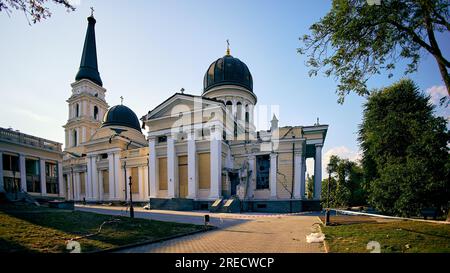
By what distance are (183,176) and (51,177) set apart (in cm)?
1597

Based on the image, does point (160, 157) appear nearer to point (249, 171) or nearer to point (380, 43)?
point (249, 171)

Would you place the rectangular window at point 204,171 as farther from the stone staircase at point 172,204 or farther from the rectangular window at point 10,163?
the rectangular window at point 10,163

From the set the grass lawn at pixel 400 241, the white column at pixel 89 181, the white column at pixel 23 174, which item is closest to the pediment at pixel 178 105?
the white column at pixel 23 174

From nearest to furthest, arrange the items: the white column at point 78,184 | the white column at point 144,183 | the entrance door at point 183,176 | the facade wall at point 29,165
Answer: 1. the facade wall at point 29,165
2. the entrance door at point 183,176
3. the white column at point 144,183
4. the white column at point 78,184

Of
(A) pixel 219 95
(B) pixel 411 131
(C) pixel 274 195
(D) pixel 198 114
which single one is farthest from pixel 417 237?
(A) pixel 219 95

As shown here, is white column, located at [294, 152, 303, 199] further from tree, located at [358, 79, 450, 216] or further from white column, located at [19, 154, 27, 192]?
white column, located at [19, 154, 27, 192]

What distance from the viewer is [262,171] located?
1185 inches

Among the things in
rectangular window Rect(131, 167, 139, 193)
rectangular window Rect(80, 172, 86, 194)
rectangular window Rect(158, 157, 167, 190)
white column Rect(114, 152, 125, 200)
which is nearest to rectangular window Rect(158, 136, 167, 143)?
rectangular window Rect(158, 157, 167, 190)

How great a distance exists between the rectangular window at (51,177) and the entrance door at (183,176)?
15061 millimetres

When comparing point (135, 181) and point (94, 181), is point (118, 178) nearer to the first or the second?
point (135, 181)

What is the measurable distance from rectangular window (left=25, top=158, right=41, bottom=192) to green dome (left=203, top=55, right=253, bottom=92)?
90.3 feet

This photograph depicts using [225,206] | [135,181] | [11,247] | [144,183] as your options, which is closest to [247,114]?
[225,206]

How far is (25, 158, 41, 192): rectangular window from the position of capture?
24094 mm

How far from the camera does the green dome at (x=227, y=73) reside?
39878 millimetres
